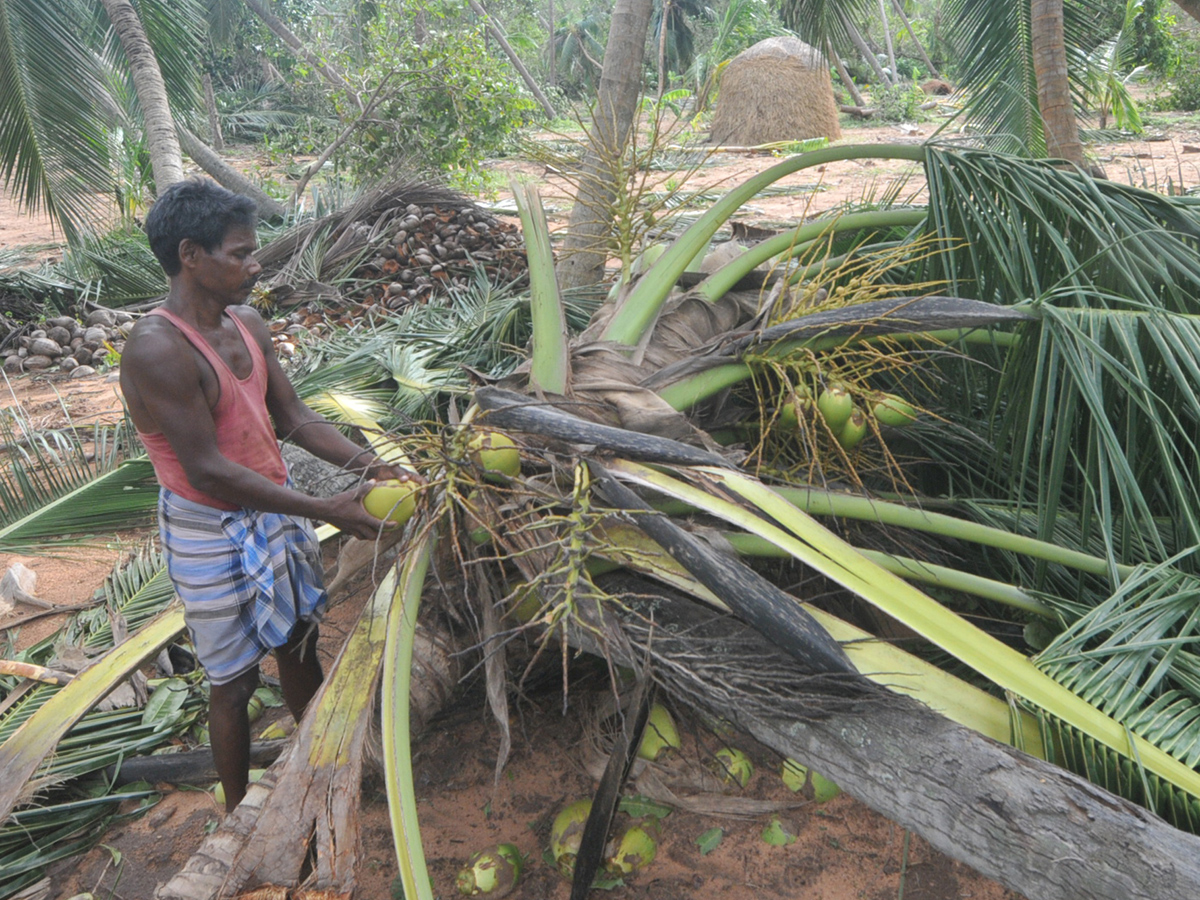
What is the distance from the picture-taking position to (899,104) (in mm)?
15602

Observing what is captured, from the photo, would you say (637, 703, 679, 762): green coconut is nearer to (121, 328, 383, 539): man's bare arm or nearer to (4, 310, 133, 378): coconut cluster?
(121, 328, 383, 539): man's bare arm

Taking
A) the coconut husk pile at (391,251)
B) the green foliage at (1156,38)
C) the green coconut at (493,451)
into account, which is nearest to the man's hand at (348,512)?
the green coconut at (493,451)

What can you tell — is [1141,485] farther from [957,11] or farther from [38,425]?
[38,425]

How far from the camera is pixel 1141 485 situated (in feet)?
6.86

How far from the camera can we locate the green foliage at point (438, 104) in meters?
6.86

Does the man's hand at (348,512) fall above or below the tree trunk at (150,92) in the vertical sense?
below

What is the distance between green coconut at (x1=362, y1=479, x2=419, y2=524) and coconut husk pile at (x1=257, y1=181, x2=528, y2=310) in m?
3.91

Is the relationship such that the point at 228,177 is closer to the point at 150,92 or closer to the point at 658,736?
the point at 150,92

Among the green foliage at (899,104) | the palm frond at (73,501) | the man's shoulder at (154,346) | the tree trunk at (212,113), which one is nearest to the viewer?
the man's shoulder at (154,346)

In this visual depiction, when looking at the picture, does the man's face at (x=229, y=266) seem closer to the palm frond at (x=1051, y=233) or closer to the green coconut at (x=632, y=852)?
the green coconut at (x=632, y=852)

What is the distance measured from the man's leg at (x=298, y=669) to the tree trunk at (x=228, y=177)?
6.31 metres


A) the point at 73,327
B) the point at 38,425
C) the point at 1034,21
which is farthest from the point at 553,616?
the point at 73,327

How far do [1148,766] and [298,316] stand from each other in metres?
5.30

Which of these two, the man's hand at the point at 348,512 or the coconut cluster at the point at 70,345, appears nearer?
the man's hand at the point at 348,512
